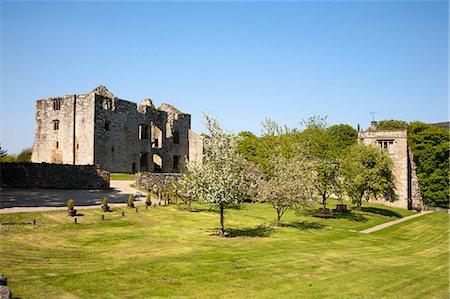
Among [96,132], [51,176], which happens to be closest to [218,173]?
[51,176]

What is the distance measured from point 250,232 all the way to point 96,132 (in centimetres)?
3219

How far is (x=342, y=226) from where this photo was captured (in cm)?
3291

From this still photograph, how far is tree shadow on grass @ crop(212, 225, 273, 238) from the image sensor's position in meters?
24.4

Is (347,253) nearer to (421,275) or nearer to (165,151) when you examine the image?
(421,275)

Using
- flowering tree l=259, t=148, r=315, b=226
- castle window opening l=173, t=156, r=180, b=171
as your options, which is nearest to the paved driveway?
flowering tree l=259, t=148, r=315, b=226

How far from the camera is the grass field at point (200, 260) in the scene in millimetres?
13211

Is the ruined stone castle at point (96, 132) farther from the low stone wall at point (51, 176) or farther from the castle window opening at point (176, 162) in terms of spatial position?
the low stone wall at point (51, 176)

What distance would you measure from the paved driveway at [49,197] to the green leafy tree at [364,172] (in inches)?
835

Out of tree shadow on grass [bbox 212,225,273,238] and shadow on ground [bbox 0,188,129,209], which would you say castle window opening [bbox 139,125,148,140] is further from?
tree shadow on grass [bbox 212,225,273,238]

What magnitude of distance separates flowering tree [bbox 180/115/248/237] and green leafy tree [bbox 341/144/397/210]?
18.1m

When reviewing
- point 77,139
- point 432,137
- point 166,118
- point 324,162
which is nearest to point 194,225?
point 324,162

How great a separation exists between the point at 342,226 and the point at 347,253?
1185 cm

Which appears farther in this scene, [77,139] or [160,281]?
[77,139]

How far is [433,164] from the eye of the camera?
62156mm
